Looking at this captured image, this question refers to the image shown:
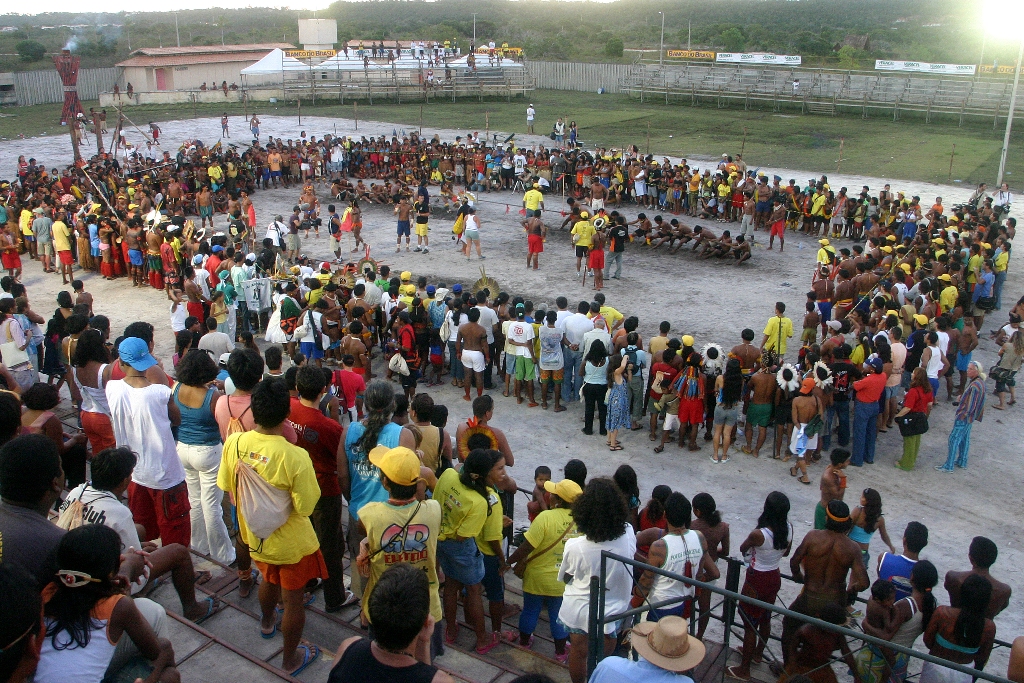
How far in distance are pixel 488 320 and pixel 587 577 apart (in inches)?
281

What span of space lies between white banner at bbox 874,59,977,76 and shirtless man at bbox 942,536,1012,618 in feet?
144

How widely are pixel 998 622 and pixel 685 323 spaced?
26.5ft

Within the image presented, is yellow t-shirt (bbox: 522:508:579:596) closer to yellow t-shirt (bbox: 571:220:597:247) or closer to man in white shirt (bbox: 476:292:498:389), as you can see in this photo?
man in white shirt (bbox: 476:292:498:389)

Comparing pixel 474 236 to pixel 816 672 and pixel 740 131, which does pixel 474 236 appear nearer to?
pixel 816 672

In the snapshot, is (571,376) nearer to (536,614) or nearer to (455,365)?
(455,365)

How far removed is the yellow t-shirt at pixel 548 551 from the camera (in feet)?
17.8

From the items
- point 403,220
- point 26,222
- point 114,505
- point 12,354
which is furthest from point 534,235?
point 114,505

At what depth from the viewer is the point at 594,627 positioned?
15.4ft

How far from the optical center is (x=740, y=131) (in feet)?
120

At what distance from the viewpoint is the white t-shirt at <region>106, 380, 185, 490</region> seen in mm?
5863

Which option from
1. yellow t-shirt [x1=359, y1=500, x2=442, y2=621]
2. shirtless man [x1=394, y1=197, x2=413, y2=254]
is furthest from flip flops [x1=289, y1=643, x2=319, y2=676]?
shirtless man [x1=394, y1=197, x2=413, y2=254]

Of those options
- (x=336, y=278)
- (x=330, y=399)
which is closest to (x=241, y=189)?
(x=336, y=278)

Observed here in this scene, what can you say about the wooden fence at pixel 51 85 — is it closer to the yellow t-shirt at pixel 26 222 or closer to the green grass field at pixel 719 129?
the green grass field at pixel 719 129

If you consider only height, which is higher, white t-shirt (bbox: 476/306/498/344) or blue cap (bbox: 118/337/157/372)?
blue cap (bbox: 118/337/157/372)
